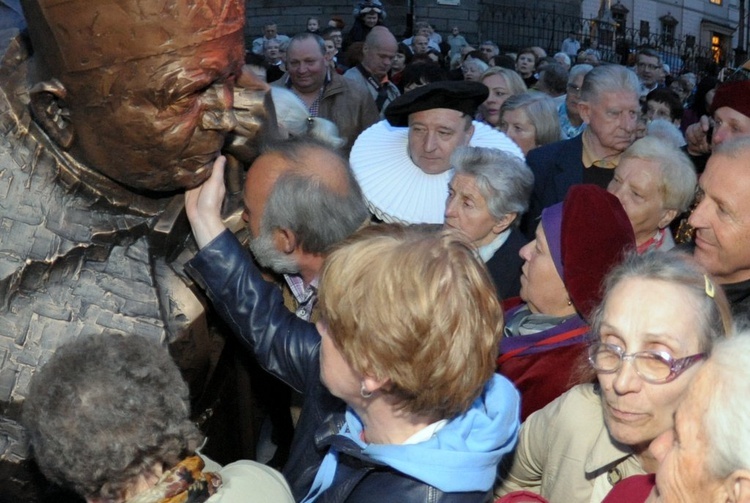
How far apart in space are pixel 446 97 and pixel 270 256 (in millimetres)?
1309

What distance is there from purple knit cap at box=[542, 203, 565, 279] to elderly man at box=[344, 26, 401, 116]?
4.14 metres

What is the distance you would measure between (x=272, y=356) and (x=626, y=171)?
1.65 m

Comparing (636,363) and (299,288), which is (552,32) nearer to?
(299,288)

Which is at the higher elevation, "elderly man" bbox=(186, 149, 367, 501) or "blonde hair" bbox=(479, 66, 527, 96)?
"elderly man" bbox=(186, 149, 367, 501)

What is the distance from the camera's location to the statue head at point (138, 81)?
2.18m

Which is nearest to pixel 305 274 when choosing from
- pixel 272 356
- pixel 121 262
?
pixel 272 356

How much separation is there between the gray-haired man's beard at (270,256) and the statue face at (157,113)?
0.80ft

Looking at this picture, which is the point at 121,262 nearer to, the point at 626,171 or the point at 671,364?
the point at 671,364

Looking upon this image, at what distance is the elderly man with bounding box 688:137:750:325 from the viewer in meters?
2.67

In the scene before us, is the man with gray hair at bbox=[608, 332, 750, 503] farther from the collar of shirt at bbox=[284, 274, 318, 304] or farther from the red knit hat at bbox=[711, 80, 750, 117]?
the red knit hat at bbox=[711, 80, 750, 117]

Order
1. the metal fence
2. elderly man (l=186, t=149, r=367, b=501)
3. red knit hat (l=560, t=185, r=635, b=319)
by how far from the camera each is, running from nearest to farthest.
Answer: elderly man (l=186, t=149, r=367, b=501) → red knit hat (l=560, t=185, r=635, b=319) → the metal fence

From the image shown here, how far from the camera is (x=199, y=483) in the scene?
5.86 ft

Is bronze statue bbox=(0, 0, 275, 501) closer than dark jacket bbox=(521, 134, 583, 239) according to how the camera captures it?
Yes

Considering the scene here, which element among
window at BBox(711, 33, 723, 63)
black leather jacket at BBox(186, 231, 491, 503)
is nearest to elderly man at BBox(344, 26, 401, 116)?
black leather jacket at BBox(186, 231, 491, 503)
